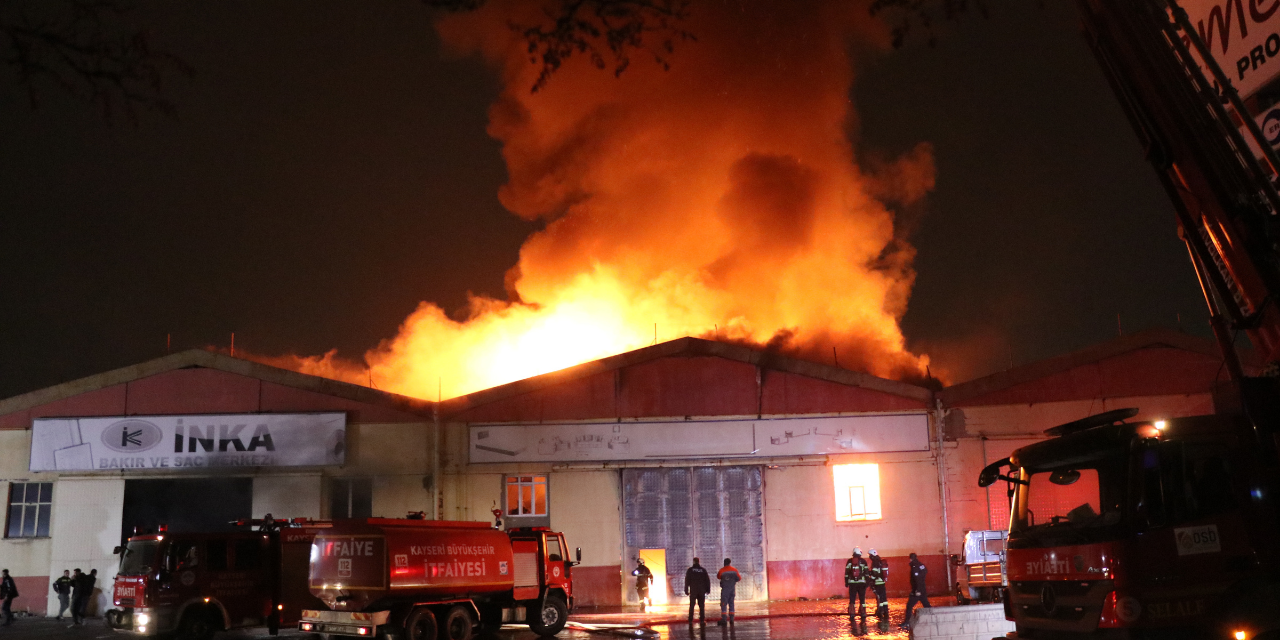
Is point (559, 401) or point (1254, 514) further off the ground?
point (559, 401)

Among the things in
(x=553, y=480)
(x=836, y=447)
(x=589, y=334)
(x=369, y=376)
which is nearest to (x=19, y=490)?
(x=369, y=376)

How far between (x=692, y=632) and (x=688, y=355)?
862cm

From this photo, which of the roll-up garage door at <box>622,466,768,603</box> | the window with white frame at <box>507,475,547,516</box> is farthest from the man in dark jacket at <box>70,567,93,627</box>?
the roll-up garage door at <box>622,466,768,603</box>

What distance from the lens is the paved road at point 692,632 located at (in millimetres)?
17438

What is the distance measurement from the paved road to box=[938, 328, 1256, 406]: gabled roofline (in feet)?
24.7

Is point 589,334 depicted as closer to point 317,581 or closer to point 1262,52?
point 317,581

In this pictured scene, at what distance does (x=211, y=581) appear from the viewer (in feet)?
57.5

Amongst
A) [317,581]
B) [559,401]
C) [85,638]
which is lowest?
[85,638]

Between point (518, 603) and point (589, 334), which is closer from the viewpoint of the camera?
point (518, 603)

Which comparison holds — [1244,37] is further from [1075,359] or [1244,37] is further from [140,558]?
[140,558]

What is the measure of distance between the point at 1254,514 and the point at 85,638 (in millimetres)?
20098

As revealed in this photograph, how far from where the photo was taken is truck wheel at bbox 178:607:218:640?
17172 mm

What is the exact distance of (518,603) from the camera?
18125mm

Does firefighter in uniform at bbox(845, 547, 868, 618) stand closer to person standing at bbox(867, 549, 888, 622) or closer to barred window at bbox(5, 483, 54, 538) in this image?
person standing at bbox(867, 549, 888, 622)
